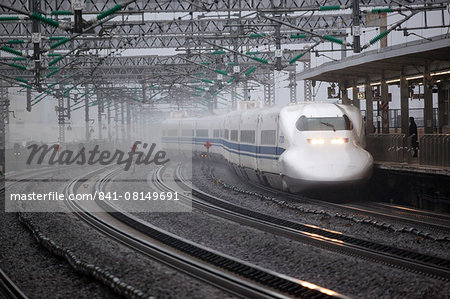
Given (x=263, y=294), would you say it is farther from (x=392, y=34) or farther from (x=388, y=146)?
(x=392, y=34)

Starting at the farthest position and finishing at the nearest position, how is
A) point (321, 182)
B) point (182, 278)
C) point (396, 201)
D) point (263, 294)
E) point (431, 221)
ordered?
point (396, 201) < point (321, 182) < point (431, 221) < point (182, 278) < point (263, 294)

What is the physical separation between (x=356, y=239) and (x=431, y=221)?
3073 millimetres

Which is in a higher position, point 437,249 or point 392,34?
point 392,34

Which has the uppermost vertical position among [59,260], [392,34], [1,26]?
[1,26]

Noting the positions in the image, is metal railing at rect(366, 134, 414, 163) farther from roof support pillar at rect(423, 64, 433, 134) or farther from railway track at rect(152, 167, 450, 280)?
railway track at rect(152, 167, 450, 280)

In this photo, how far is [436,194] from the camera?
16.7 m

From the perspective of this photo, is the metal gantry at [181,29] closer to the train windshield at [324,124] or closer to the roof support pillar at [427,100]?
the roof support pillar at [427,100]

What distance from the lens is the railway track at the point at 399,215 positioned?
12484 mm

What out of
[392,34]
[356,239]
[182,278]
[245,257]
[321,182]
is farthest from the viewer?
[392,34]

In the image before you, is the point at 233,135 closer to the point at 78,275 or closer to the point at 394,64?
the point at 394,64

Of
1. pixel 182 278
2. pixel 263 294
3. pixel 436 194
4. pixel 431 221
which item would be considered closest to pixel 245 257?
pixel 182 278

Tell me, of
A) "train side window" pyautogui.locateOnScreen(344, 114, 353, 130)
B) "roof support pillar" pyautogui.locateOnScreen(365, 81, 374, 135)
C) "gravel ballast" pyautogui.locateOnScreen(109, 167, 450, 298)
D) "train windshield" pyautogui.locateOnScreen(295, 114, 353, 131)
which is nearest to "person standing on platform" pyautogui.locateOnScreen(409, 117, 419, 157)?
"roof support pillar" pyautogui.locateOnScreen(365, 81, 374, 135)

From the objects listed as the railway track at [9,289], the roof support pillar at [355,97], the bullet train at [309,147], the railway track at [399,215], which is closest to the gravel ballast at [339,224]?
the railway track at [399,215]

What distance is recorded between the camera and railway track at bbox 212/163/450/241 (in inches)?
492
